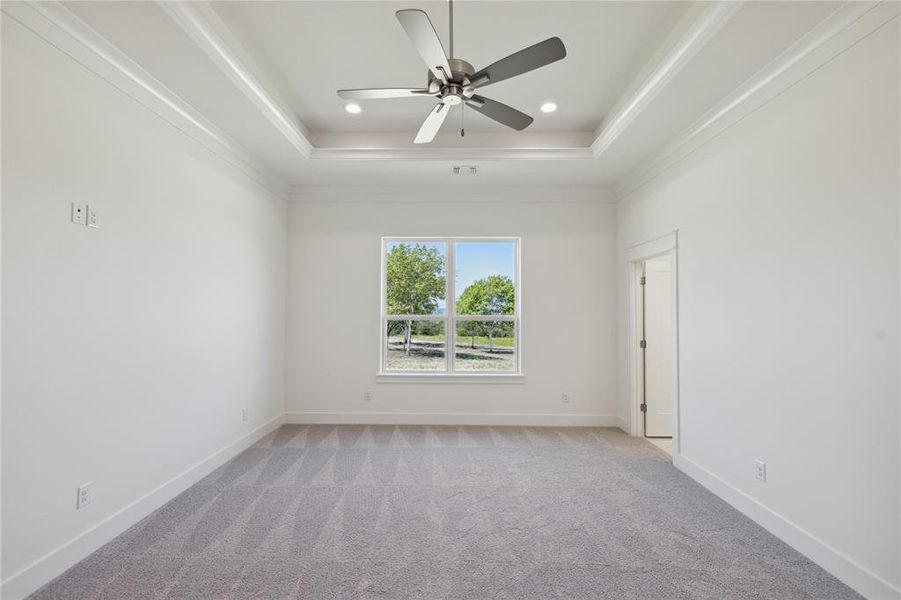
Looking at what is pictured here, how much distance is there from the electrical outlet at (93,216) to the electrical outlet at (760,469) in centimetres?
413

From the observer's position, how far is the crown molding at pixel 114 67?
1.95m

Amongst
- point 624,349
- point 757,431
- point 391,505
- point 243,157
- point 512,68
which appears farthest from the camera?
point 624,349

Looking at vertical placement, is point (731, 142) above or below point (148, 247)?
above

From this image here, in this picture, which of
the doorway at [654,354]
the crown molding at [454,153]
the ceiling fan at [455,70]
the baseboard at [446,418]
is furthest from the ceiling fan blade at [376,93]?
the baseboard at [446,418]

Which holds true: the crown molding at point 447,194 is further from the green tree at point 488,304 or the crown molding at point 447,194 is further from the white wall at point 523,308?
the green tree at point 488,304

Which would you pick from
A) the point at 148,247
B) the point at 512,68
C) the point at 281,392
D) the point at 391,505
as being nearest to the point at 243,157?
the point at 148,247

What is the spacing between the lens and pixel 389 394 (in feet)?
15.9

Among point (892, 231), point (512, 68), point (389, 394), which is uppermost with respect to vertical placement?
point (512, 68)

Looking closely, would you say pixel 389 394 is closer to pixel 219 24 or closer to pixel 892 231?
pixel 219 24

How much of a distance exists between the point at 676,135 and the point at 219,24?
3.32 metres

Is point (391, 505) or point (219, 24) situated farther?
point (391, 505)

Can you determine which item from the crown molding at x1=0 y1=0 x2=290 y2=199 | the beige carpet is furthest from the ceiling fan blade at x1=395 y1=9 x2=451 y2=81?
the beige carpet

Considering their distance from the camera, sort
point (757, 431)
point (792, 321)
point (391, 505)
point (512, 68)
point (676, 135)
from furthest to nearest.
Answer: point (676, 135)
point (391, 505)
point (757, 431)
point (792, 321)
point (512, 68)

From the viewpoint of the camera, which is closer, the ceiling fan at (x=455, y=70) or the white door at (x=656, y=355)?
the ceiling fan at (x=455, y=70)
